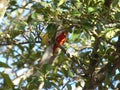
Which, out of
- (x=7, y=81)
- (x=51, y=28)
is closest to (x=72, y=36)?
(x=51, y=28)

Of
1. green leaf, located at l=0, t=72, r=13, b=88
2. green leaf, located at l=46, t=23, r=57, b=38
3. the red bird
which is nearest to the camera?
green leaf, located at l=0, t=72, r=13, b=88

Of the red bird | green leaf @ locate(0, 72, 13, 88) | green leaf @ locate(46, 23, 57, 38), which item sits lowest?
green leaf @ locate(0, 72, 13, 88)

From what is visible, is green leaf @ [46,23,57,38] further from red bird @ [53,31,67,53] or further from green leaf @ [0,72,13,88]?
green leaf @ [0,72,13,88]

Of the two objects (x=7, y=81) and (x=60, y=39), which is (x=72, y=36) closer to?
(x=60, y=39)

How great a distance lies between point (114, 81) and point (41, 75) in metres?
0.94

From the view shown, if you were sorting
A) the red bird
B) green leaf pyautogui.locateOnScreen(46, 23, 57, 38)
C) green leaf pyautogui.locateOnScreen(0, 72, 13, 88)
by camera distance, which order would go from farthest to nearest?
1. the red bird
2. green leaf pyautogui.locateOnScreen(46, 23, 57, 38)
3. green leaf pyautogui.locateOnScreen(0, 72, 13, 88)

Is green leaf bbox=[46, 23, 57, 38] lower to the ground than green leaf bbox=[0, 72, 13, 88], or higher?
higher

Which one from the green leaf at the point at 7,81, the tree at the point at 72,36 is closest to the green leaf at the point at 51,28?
the tree at the point at 72,36

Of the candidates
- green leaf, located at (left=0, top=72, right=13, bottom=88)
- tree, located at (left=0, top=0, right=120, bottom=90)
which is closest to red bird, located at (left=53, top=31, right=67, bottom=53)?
tree, located at (left=0, top=0, right=120, bottom=90)

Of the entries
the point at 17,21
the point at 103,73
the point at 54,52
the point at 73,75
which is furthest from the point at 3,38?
the point at 103,73

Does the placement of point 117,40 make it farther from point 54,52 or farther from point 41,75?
point 41,75

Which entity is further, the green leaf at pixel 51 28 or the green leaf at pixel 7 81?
the green leaf at pixel 51 28

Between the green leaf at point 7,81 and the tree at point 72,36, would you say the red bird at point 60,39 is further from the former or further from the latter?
the green leaf at point 7,81

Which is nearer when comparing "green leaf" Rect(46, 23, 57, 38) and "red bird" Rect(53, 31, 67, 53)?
"green leaf" Rect(46, 23, 57, 38)
